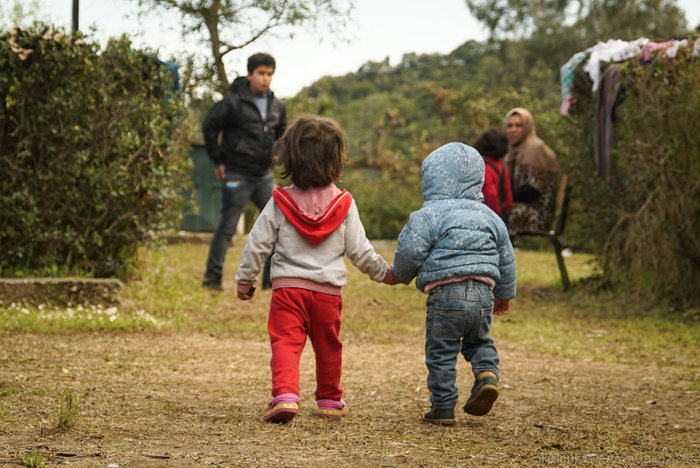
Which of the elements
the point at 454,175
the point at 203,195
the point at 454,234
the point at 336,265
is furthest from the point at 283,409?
the point at 203,195

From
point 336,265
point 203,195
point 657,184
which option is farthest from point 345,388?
point 203,195

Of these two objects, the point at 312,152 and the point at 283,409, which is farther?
the point at 312,152

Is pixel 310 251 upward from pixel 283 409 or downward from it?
upward

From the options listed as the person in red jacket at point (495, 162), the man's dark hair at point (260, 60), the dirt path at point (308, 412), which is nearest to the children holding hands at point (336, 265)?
the dirt path at point (308, 412)

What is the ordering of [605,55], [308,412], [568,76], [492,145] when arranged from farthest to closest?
[568,76]
[605,55]
[492,145]
[308,412]

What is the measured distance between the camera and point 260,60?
8.22m

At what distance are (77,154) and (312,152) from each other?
390 centimetres

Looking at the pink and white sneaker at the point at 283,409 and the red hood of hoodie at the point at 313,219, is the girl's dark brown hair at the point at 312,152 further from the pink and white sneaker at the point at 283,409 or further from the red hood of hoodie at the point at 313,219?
the pink and white sneaker at the point at 283,409

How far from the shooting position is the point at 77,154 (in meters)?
7.25

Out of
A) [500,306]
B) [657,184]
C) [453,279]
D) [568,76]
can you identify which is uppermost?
[568,76]

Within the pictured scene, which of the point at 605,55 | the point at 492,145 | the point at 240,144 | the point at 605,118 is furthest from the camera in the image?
the point at 605,55

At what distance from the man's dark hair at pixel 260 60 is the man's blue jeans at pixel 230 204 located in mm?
1062

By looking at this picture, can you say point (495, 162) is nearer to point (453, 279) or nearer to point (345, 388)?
point (345, 388)

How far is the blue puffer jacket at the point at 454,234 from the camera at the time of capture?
13.0 ft
